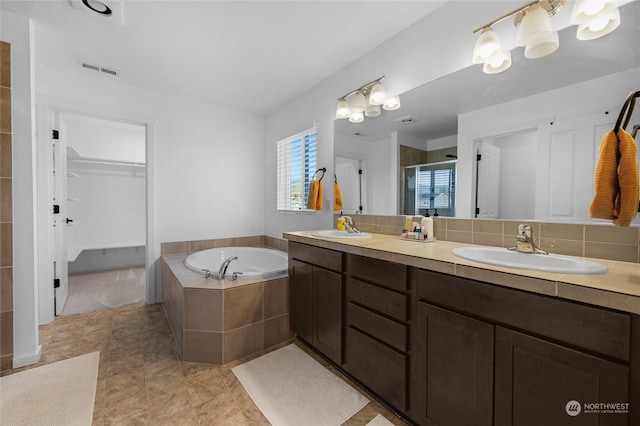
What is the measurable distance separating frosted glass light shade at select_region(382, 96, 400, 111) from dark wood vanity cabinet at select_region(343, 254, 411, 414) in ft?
3.96

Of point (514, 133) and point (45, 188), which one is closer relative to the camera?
point (514, 133)

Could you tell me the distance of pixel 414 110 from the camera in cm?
191

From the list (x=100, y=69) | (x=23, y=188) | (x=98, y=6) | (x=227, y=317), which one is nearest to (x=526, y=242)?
(x=227, y=317)

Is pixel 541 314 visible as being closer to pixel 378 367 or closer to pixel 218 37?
pixel 378 367

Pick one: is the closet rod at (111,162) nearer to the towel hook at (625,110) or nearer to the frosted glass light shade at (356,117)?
the frosted glass light shade at (356,117)

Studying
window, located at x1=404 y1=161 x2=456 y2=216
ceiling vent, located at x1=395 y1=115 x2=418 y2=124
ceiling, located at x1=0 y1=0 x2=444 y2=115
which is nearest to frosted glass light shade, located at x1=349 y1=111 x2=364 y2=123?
ceiling vent, located at x1=395 y1=115 x2=418 y2=124

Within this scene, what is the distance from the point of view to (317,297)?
73.8 inches

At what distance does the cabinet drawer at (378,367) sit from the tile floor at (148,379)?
Answer: 16cm

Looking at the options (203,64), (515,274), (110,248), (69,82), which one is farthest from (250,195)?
(515,274)

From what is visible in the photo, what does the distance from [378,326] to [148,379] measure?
61.0 inches

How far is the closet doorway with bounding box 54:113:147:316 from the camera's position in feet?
13.0

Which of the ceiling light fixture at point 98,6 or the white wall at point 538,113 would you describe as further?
the ceiling light fixture at point 98,6

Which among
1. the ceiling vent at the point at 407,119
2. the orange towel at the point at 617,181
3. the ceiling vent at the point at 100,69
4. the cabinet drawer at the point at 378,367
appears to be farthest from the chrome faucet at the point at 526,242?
the ceiling vent at the point at 100,69

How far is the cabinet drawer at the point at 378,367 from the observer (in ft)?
4.30
